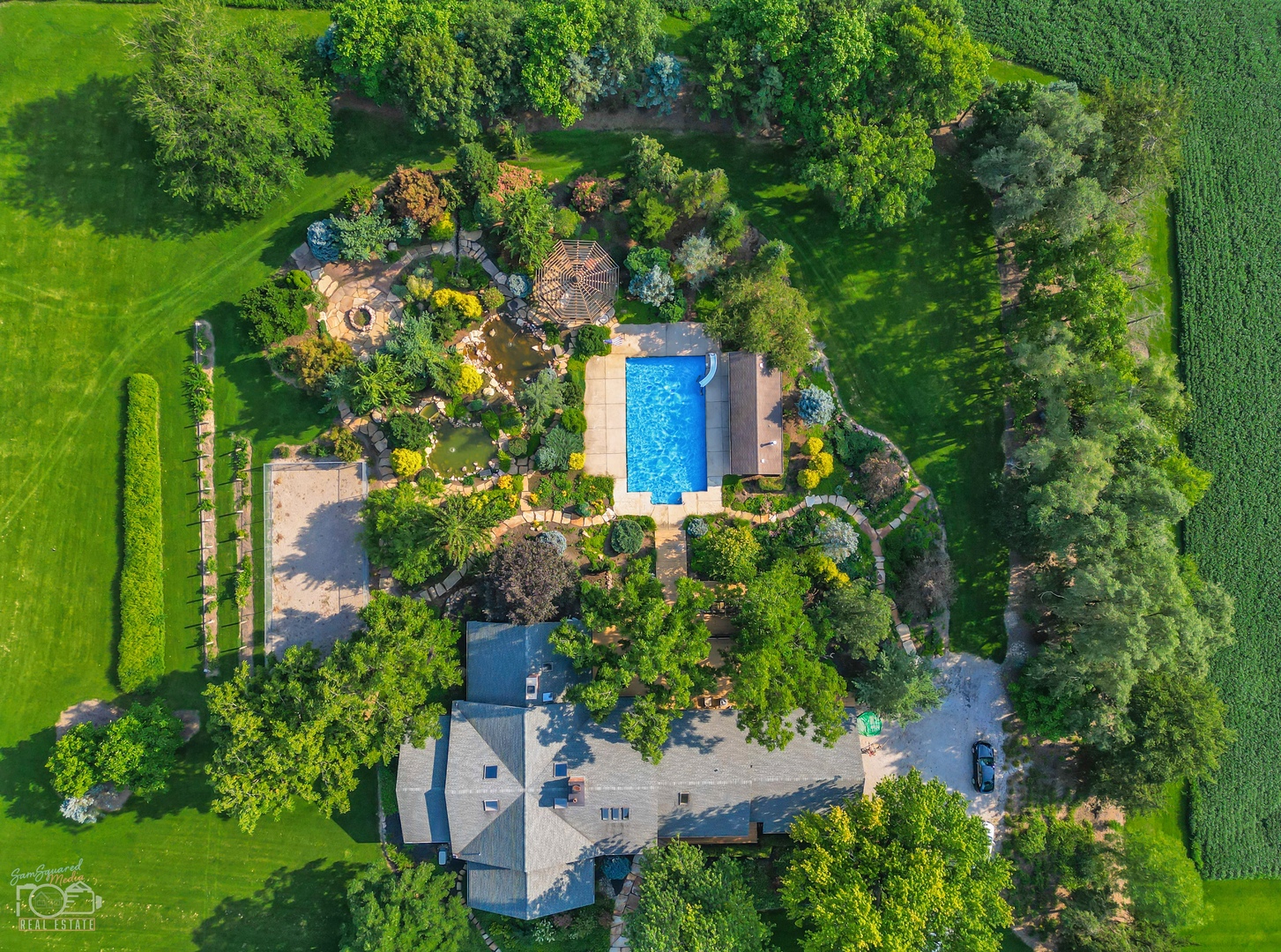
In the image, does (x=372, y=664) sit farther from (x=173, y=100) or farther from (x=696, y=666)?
(x=173, y=100)

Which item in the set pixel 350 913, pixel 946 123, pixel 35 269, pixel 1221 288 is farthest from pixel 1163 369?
pixel 35 269

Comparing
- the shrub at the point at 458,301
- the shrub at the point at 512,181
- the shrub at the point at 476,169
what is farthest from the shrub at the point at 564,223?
the shrub at the point at 458,301

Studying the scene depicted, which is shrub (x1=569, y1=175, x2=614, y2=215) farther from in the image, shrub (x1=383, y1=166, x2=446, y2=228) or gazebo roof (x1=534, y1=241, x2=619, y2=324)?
shrub (x1=383, y1=166, x2=446, y2=228)

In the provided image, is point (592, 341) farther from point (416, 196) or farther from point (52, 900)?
point (52, 900)

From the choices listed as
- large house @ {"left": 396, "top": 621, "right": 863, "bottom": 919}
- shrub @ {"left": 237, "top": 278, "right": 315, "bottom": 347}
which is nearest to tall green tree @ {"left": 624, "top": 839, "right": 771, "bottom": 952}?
large house @ {"left": 396, "top": 621, "right": 863, "bottom": 919}

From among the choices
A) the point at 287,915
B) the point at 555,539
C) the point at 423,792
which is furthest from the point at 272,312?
the point at 287,915
